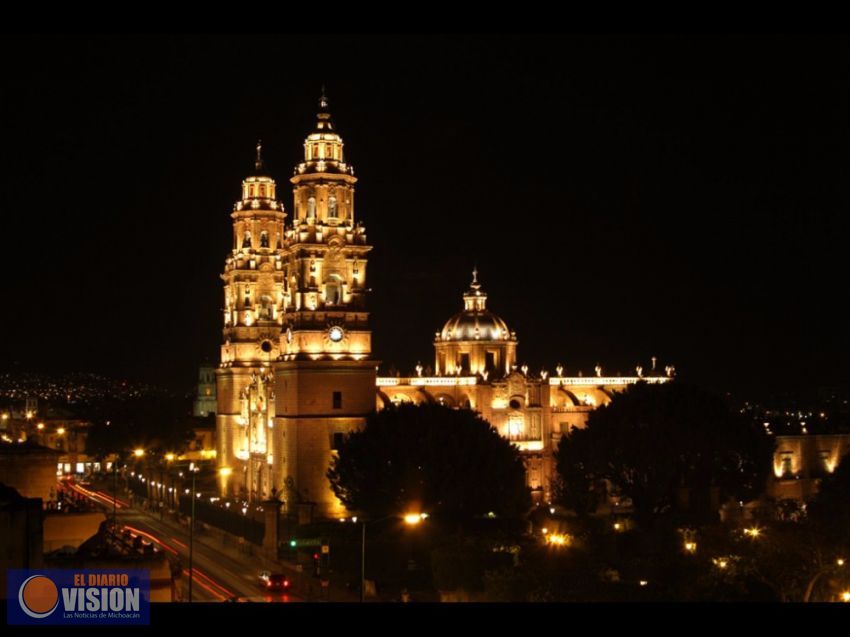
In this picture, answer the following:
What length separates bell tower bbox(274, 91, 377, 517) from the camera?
251 ft

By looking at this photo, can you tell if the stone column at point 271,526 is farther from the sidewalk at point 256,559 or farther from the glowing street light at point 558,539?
the glowing street light at point 558,539

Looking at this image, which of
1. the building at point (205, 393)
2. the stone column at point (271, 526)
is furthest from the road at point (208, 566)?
the building at point (205, 393)

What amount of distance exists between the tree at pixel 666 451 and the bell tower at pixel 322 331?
12.7 m

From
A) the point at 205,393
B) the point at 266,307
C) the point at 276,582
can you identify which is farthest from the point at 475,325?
the point at 205,393

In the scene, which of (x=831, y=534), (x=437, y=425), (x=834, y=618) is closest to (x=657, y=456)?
(x=437, y=425)

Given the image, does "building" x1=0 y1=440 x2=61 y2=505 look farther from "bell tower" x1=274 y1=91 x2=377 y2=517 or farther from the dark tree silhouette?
the dark tree silhouette

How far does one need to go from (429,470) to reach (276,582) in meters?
17.7

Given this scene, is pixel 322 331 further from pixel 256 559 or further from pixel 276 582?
pixel 276 582

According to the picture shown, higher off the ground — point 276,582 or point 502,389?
point 502,389

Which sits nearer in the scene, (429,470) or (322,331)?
(429,470)

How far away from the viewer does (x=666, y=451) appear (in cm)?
7038

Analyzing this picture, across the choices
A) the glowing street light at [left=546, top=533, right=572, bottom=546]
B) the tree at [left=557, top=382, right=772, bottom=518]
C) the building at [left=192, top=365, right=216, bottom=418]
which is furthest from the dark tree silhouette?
the building at [left=192, top=365, right=216, bottom=418]

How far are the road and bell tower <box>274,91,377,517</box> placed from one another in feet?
26.7

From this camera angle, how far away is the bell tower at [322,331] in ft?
251
